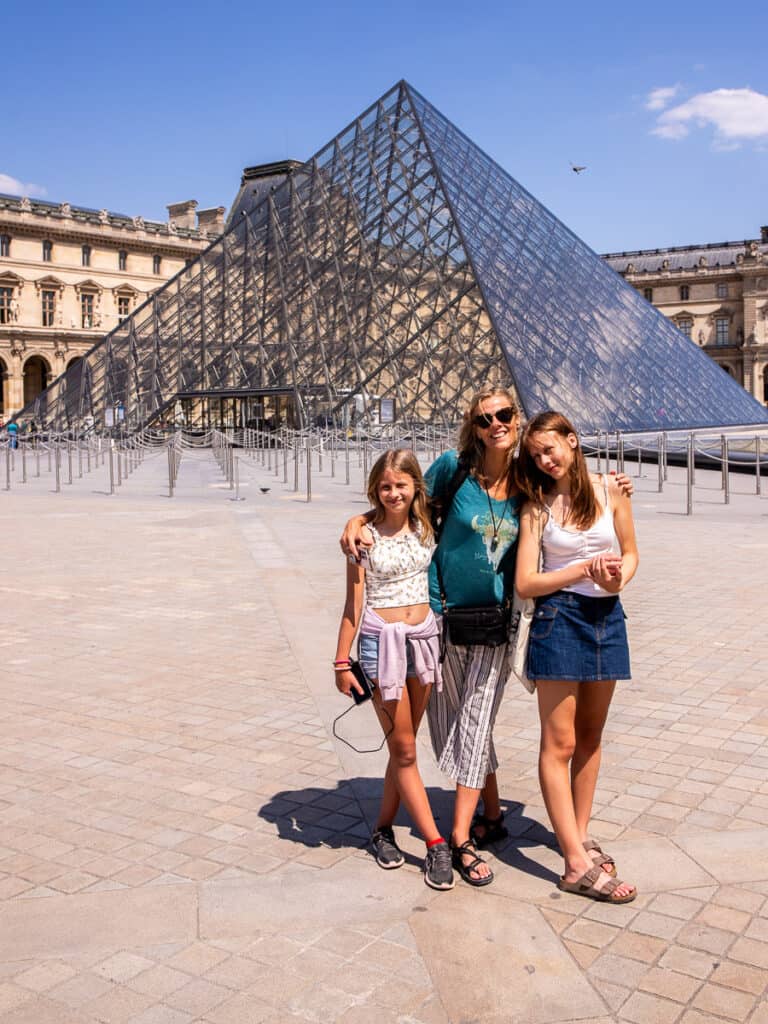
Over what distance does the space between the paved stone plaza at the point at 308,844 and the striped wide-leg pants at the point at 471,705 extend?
0.33 meters

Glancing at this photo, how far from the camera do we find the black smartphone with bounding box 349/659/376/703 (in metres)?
3.21

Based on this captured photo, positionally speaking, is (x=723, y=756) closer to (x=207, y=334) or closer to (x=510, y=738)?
(x=510, y=738)

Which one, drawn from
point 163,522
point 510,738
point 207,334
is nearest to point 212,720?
point 510,738

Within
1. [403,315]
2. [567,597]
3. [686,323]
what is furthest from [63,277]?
[567,597]

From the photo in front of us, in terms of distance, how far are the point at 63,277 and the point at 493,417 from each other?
6120cm

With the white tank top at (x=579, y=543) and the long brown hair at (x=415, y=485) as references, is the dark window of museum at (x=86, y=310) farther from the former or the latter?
the white tank top at (x=579, y=543)

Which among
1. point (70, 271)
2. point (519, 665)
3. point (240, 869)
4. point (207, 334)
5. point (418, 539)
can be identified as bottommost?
point (240, 869)

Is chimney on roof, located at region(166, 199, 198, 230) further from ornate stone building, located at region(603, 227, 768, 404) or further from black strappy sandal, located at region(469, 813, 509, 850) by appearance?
black strappy sandal, located at region(469, 813, 509, 850)

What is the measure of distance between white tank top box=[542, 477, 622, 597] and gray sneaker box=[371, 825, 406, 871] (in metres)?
1.00

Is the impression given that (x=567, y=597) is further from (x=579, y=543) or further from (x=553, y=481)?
(x=553, y=481)

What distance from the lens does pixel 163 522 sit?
12961 mm

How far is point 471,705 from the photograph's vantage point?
3.32 metres

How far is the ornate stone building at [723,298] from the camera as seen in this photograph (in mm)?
76375

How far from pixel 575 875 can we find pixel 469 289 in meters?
26.1
